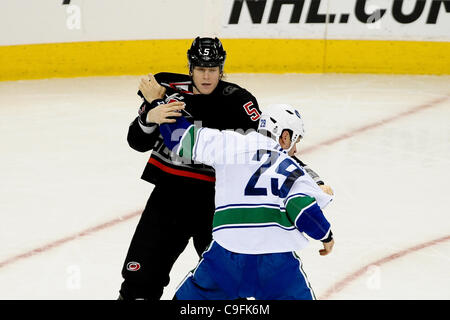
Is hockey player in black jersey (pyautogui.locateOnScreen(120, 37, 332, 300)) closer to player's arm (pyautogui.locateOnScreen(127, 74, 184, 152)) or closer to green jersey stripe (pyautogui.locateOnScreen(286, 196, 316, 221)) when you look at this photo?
player's arm (pyautogui.locateOnScreen(127, 74, 184, 152))

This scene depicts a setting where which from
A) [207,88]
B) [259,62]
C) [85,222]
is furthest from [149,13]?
[207,88]

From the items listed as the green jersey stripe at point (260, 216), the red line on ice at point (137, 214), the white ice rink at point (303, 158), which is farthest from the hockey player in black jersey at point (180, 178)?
the red line on ice at point (137, 214)

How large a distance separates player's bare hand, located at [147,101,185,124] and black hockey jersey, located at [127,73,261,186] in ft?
0.60

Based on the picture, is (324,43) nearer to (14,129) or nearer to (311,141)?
(311,141)

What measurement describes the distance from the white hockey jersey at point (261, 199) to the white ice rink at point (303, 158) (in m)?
1.25

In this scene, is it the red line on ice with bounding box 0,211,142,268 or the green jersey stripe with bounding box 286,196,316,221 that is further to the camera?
the red line on ice with bounding box 0,211,142,268

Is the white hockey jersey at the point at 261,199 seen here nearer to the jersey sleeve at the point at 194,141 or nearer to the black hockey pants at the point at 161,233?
the jersey sleeve at the point at 194,141

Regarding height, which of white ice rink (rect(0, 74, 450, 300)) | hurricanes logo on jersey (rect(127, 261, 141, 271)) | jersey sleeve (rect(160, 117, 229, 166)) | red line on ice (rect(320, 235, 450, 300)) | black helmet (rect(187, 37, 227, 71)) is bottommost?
white ice rink (rect(0, 74, 450, 300))

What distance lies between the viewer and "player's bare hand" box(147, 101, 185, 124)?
2.88 metres

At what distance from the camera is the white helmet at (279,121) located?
2.82 m

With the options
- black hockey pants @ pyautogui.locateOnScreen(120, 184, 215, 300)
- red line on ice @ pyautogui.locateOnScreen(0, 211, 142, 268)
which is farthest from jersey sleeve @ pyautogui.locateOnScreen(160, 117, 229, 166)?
red line on ice @ pyautogui.locateOnScreen(0, 211, 142, 268)

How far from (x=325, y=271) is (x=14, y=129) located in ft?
10.5

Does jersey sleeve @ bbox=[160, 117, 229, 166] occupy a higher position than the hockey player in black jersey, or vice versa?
jersey sleeve @ bbox=[160, 117, 229, 166]

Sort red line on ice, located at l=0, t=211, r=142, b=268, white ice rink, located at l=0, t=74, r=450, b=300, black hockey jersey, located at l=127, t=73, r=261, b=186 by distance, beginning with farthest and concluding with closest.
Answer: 1. red line on ice, located at l=0, t=211, r=142, b=268
2. white ice rink, located at l=0, t=74, r=450, b=300
3. black hockey jersey, located at l=127, t=73, r=261, b=186
